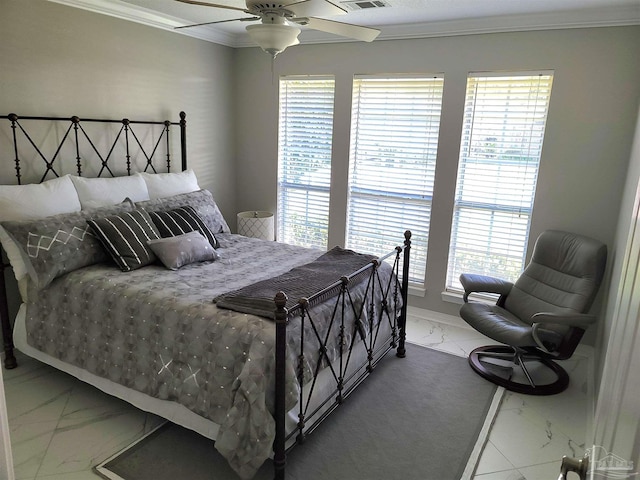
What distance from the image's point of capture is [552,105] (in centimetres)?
338

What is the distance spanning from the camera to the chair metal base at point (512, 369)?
3010mm

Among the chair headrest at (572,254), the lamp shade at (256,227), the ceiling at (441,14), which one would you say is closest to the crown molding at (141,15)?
the ceiling at (441,14)

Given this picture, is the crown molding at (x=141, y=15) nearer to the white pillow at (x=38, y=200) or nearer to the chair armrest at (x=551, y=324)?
the white pillow at (x=38, y=200)

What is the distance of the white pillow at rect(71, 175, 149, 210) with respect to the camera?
318cm

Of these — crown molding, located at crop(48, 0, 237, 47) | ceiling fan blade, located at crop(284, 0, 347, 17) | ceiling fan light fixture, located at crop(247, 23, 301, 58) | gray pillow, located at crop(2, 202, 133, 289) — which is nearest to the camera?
ceiling fan blade, located at crop(284, 0, 347, 17)

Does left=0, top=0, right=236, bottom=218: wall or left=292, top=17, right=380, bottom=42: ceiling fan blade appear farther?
left=0, top=0, right=236, bottom=218: wall

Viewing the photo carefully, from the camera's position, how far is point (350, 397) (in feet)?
9.45

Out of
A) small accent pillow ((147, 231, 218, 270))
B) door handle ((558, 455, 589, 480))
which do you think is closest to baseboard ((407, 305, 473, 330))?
small accent pillow ((147, 231, 218, 270))

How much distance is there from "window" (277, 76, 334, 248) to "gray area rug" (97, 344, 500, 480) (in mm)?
1981

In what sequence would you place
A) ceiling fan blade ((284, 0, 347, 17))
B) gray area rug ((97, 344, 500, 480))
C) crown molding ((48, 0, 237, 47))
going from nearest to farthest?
ceiling fan blade ((284, 0, 347, 17))
gray area rug ((97, 344, 500, 480))
crown molding ((48, 0, 237, 47))

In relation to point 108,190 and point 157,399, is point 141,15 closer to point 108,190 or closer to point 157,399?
point 108,190

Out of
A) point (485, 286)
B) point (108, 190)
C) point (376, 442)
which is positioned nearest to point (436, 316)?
point (485, 286)

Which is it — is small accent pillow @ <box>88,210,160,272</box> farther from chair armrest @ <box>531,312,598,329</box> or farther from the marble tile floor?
chair armrest @ <box>531,312,598,329</box>

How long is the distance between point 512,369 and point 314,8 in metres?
2.69
